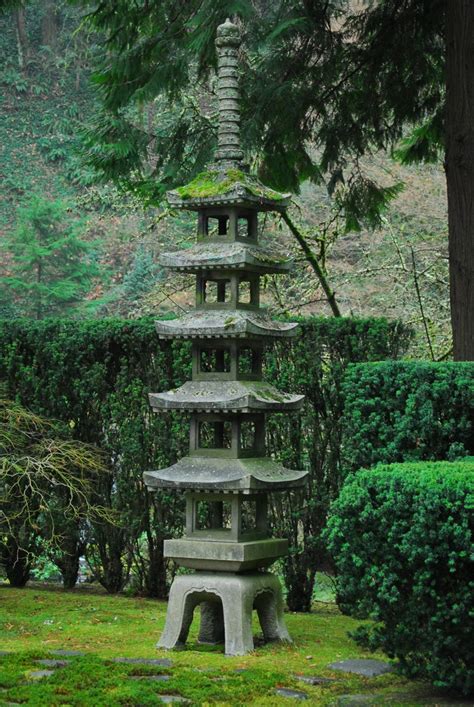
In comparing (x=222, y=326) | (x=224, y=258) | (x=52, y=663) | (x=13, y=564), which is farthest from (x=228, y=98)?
(x=13, y=564)

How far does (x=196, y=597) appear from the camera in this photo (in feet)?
20.5

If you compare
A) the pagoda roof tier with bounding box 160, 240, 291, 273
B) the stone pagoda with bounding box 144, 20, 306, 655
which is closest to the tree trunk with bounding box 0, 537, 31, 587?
the stone pagoda with bounding box 144, 20, 306, 655

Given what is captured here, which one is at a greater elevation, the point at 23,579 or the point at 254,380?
the point at 254,380

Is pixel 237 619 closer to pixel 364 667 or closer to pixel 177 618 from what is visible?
pixel 177 618

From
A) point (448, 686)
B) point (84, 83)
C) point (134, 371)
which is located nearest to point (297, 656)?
point (448, 686)

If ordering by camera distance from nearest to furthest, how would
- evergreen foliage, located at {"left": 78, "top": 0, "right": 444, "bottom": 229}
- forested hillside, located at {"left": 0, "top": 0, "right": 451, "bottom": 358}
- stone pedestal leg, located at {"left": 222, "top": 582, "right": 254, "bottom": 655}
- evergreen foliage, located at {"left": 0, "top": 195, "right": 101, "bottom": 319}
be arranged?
stone pedestal leg, located at {"left": 222, "top": 582, "right": 254, "bottom": 655}, evergreen foliage, located at {"left": 78, "top": 0, "right": 444, "bottom": 229}, forested hillside, located at {"left": 0, "top": 0, "right": 451, "bottom": 358}, evergreen foliage, located at {"left": 0, "top": 195, "right": 101, "bottom": 319}

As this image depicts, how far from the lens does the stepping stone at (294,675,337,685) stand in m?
5.26

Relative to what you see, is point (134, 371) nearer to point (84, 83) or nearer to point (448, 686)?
point (448, 686)

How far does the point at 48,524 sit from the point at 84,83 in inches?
769

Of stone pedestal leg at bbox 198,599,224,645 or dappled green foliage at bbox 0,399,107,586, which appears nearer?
stone pedestal leg at bbox 198,599,224,645

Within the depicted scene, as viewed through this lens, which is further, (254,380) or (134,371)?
(134,371)

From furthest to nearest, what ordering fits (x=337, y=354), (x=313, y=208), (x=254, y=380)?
(x=313, y=208), (x=337, y=354), (x=254, y=380)

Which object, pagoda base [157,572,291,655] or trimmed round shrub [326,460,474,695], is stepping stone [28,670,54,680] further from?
trimmed round shrub [326,460,474,695]

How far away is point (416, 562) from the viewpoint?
4.71 metres
